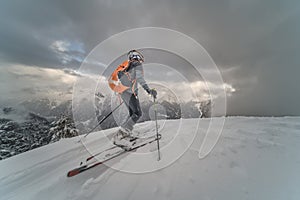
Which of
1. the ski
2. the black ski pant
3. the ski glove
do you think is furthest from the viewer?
the black ski pant

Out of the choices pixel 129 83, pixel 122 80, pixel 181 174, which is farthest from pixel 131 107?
pixel 181 174

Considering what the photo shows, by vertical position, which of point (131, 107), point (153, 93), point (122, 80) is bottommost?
point (131, 107)

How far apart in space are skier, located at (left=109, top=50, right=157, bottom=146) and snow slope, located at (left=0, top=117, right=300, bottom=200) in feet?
3.79

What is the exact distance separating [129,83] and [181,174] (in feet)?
8.92

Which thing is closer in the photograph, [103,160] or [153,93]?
[103,160]

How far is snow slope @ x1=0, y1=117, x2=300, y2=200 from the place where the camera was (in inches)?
58.5

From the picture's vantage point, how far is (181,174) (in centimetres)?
185

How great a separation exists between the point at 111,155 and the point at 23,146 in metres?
27.4

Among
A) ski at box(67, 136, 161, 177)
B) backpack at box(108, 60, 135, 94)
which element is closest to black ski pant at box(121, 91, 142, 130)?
backpack at box(108, 60, 135, 94)

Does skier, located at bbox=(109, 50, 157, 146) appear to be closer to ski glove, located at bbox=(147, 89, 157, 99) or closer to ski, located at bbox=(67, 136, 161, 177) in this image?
ski glove, located at bbox=(147, 89, 157, 99)

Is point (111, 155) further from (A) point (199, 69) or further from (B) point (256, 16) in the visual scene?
(B) point (256, 16)

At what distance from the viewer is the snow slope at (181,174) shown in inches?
58.5

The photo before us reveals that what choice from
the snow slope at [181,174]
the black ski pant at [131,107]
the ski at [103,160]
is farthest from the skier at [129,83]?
the snow slope at [181,174]

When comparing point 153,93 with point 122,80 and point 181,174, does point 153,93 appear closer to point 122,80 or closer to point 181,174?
point 122,80
